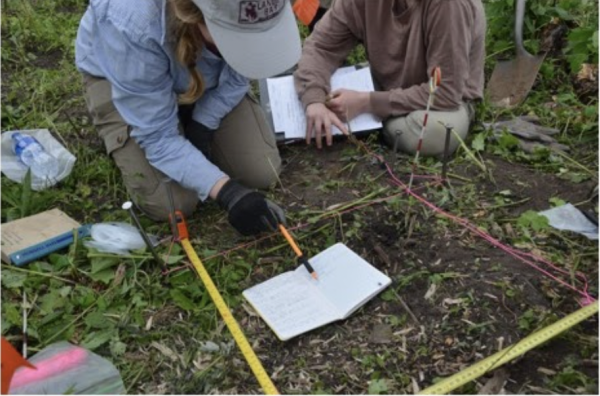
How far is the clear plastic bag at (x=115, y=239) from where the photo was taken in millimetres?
2537

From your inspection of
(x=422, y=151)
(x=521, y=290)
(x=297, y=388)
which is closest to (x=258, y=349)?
(x=297, y=388)

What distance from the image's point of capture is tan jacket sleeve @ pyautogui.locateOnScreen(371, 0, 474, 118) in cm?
293

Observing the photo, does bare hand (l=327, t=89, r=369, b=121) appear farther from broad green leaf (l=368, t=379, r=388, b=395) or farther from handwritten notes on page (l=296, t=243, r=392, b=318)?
broad green leaf (l=368, t=379, r=388, b=395)

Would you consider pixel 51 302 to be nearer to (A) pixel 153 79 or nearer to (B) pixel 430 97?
(A) pixel 153 79

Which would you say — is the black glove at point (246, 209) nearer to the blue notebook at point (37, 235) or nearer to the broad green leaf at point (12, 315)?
the blue notebook at point (37, 235)

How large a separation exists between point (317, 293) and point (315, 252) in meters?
0.30

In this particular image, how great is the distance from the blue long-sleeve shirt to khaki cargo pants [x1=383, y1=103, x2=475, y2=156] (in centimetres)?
84

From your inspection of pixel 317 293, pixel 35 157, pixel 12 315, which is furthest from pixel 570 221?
pixel 35 157

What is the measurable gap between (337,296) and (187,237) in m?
0.75

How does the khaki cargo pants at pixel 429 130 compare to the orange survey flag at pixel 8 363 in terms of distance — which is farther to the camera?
the khaki cargo pants at pixel 429 130

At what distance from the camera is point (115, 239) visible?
101 inches

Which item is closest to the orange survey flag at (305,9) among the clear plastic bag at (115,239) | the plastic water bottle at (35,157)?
the plastic water bottle at (35,157)

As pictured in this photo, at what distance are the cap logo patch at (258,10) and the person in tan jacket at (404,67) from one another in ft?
4.04

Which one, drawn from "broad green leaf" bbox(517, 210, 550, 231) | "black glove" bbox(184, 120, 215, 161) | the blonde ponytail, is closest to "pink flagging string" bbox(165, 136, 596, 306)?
"broad green leaf" bbox(517, 210, 550, 231)
